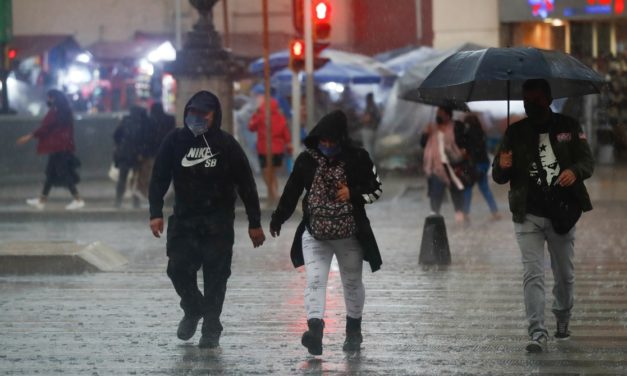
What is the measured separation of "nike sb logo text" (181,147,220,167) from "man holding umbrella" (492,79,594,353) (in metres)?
1.85

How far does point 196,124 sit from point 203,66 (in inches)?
466

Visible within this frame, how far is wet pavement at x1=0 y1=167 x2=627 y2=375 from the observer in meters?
8.46

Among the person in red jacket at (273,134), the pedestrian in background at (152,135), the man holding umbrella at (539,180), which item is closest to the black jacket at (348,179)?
the man holding umbrella at (539,180)

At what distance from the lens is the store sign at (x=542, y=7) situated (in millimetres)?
28438

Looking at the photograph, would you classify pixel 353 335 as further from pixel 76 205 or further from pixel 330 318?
pixel 76 205

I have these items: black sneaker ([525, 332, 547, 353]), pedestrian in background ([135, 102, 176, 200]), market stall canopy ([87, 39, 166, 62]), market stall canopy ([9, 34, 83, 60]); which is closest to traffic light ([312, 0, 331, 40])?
pedestrian in background ([135, 102, 176, 200])

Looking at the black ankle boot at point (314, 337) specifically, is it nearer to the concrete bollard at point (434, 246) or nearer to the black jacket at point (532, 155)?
the black jacket at point (532, 155)

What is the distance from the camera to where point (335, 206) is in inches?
342

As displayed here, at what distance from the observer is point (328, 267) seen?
8.80 m

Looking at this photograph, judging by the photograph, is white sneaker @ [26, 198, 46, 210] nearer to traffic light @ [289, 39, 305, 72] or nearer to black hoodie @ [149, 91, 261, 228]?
traffic light @ [289, 39, 305, 72]

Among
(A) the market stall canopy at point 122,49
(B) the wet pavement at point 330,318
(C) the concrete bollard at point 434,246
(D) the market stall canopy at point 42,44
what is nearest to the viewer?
(B) the wet pavement at point 330,318

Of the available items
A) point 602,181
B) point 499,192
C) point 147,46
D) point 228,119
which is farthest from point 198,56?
point 147,46

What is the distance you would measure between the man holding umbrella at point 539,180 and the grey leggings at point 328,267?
104 cm

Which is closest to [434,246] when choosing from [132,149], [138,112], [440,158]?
[440,158]
